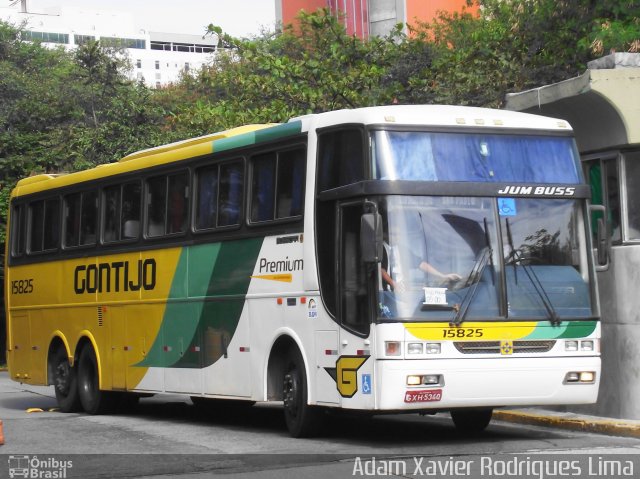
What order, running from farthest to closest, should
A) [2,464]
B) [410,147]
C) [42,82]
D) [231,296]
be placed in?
1. [42,82]
2. [231,296]
3. [410,147]
4. [2,464]

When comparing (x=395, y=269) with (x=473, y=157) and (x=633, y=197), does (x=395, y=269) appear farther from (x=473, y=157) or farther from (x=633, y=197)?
(x=633, y=197)

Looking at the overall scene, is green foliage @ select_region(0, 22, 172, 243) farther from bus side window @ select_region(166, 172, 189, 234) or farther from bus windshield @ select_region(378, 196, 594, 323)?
bus windshield @ select_region(378, 196, 594, 323)

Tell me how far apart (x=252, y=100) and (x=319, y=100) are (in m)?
2.04

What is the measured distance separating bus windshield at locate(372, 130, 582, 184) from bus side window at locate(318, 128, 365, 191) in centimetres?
23

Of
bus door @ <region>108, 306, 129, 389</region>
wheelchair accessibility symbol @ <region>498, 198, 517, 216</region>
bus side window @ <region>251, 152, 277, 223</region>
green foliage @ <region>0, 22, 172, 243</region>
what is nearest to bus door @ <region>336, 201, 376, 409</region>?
wheelchair accessibility symbol @ <region>498, 198, 517, 216</region>

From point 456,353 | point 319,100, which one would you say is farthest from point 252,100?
point 456,353

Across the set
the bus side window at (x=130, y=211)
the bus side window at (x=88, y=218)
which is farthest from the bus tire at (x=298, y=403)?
the bus side window at (x=88, y=218)

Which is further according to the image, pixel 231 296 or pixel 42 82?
pixel 42 82

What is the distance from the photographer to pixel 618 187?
1529 centimetres

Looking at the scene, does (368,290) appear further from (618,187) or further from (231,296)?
(618,187)

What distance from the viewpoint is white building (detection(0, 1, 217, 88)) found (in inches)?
6063

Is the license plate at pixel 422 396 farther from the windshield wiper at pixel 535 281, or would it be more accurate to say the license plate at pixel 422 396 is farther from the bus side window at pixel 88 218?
the bus side window at pixel 88 218

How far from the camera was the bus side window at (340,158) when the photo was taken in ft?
41.9

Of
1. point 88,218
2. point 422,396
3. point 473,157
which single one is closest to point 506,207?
point 473,157
